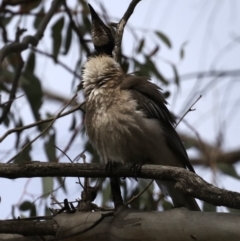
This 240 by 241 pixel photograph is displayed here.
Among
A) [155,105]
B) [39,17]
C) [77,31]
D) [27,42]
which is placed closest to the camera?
[155,105]

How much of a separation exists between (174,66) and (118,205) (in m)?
1.93

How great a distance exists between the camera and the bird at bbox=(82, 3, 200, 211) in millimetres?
2713

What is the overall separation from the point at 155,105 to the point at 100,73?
0.83ft

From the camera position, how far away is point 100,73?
293 centimetres

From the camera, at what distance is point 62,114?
9.36 feet

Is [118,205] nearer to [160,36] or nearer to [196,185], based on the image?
[196,185]

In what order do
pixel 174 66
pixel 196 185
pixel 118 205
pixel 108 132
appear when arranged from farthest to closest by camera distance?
1. pixel 174 66
2. pixel 108 132
3. pixel 118 205
4. pixel 196 185

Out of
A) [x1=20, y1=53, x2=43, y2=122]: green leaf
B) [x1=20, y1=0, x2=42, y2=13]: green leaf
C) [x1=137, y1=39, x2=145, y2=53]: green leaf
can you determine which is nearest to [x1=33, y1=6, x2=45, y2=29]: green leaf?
[x1=20, y1=0, x2=42, y2=13]: green leaf

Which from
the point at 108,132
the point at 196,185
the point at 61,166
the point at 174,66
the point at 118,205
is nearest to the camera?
the point at 196,185

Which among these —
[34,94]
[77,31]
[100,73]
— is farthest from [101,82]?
[77,31]

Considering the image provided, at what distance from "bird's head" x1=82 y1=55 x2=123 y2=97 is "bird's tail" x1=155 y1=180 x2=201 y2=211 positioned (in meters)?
0.46

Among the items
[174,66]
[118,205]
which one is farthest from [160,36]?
[118,205]

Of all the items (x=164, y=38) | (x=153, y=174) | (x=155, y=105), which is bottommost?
(x=153, y=174)

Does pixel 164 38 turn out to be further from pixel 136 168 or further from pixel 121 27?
pixel 136 168
